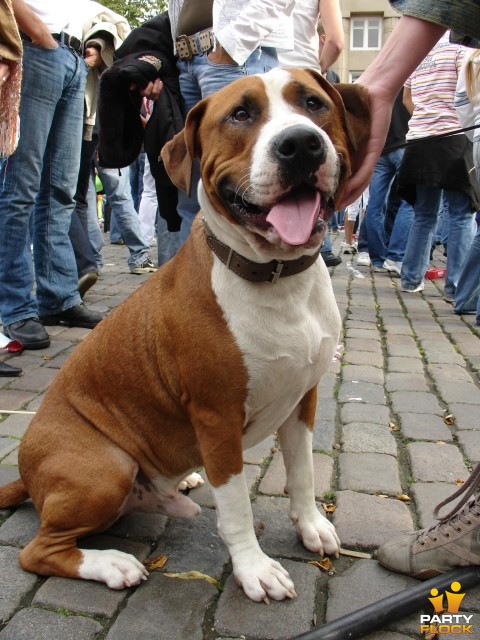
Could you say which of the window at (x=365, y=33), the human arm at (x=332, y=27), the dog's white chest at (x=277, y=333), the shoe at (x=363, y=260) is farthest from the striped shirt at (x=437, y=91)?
the window at (x=365, y=33)

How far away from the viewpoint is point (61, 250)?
531cm

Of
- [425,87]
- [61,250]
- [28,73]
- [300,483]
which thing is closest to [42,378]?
[61,250]

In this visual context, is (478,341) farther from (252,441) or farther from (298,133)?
(298,133)

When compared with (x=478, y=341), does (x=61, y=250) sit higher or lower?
higher

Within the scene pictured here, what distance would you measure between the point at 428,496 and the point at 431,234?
15.9 feet

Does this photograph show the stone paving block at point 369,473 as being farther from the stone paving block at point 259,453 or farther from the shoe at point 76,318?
the shoe at point 76,318

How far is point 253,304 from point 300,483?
0.78 metres

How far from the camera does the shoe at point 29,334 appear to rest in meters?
4.91

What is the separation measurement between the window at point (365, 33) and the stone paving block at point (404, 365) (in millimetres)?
35037

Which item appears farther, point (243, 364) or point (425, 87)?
point (425, 87)

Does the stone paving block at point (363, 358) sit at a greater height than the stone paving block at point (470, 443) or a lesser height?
lesser

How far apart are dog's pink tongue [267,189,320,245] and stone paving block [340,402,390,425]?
182 centimetres

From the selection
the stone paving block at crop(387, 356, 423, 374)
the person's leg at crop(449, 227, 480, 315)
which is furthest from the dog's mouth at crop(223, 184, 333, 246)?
the person's leg at crop(449, 227, 480, 315)

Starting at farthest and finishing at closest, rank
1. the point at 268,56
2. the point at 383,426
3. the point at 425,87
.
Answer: the point at 425,87 < the point at 268,56 < the point at 383,426
